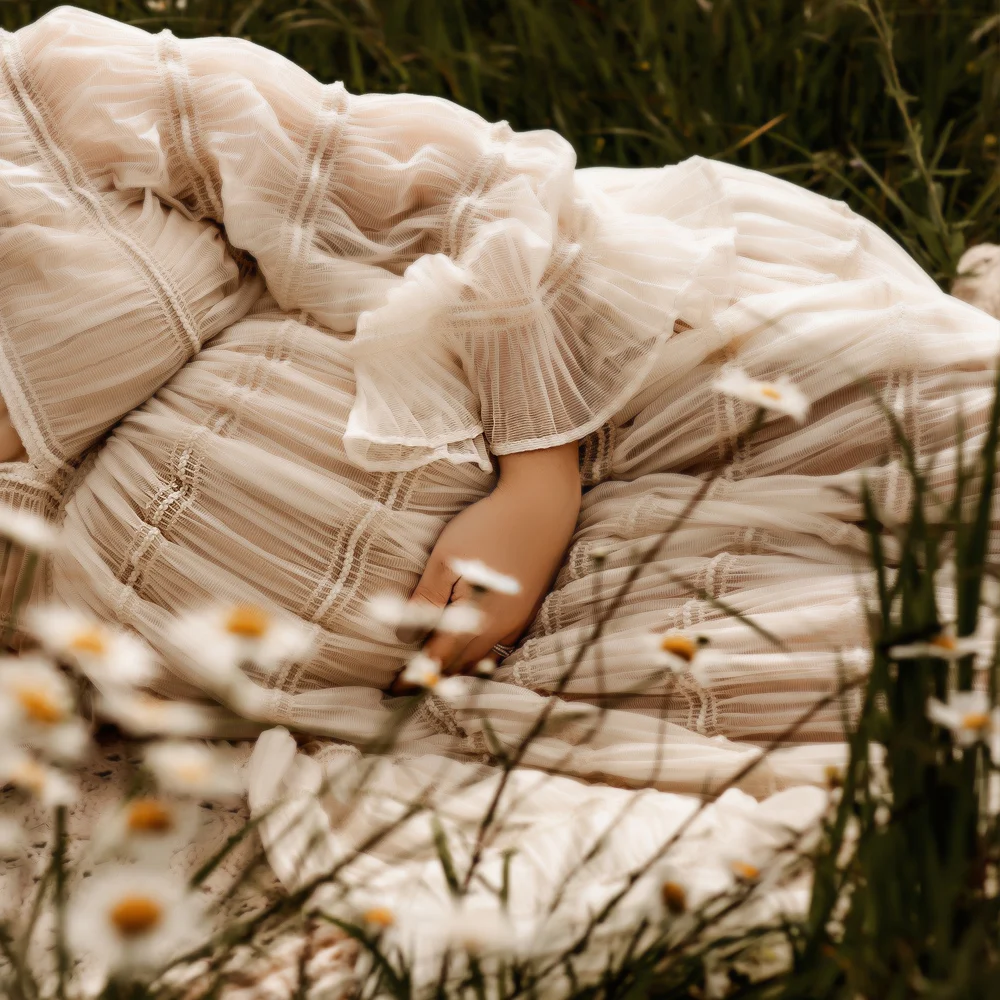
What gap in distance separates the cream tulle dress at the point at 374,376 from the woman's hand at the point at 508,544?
28mm

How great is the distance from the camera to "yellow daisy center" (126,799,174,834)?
0.50m

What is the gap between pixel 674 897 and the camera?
572mm

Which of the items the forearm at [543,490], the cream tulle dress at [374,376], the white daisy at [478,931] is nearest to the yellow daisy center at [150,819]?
A: the white daisy at [478,931]

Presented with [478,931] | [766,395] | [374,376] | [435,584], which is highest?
[766,395]

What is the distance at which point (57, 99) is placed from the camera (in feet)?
3.68

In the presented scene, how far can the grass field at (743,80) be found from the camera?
1.95 meters

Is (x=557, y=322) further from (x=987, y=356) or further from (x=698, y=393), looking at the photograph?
(x=987, y=356)

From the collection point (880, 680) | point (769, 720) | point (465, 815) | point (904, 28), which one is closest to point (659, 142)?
point (904, 28)

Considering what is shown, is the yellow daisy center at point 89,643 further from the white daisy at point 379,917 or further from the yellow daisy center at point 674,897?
the yellow daisy center at point 674,897

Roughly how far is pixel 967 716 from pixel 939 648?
38 millimetres

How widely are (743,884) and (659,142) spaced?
5.08 ft

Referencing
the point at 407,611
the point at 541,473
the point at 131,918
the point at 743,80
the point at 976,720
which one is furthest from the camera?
the point at 743,80

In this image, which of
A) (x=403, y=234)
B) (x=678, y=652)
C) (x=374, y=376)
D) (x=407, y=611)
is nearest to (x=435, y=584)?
(x=407, y=611)

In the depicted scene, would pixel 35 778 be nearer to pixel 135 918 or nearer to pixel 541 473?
pixel 135 918
